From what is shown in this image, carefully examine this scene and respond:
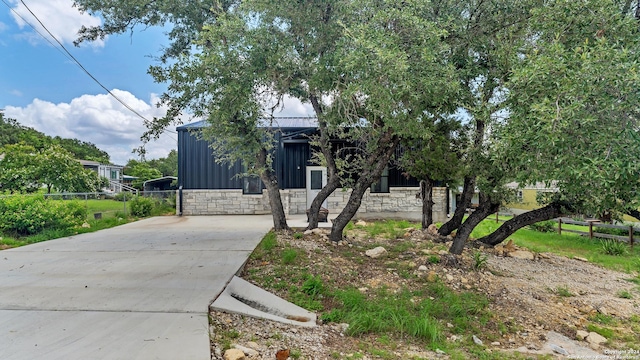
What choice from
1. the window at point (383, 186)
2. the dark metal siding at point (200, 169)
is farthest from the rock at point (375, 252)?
the dark metal siding at point (200, 169)

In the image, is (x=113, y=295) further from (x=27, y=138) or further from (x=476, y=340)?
(x=27, y=138)

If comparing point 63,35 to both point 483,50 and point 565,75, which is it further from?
point 565,75

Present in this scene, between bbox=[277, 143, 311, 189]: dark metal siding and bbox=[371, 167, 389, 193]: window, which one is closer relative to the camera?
bbox=[371, 167, 389, 193]: window

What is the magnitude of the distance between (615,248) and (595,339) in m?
6.24

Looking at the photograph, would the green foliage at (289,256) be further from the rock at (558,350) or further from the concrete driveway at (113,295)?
the rock at (558,350)

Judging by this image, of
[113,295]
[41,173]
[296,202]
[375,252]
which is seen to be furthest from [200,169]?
[113,295]

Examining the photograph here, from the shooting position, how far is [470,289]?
4645 millimetres

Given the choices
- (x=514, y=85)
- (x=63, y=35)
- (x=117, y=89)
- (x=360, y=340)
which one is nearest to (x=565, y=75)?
(x=514, y=85)

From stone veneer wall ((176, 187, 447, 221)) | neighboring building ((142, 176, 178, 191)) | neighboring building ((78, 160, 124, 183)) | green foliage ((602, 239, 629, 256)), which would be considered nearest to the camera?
green foliage ((602, 239, 629, 256))

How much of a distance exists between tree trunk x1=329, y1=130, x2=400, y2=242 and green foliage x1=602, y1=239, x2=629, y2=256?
6330mm

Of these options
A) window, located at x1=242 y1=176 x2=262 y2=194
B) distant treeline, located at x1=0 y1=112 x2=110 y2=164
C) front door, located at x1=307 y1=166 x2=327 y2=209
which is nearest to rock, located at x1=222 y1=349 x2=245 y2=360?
front door, located at x1=307 y1=166 x2=327 y2=209

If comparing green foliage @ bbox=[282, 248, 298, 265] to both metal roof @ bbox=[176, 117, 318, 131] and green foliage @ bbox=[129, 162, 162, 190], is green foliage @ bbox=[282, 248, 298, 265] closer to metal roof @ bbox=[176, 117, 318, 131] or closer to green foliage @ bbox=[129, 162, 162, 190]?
metal roof @ bbox=[176, 117, 318, 131]

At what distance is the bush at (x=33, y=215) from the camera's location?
7316 mm

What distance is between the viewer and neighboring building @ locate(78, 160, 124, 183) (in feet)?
94.5
